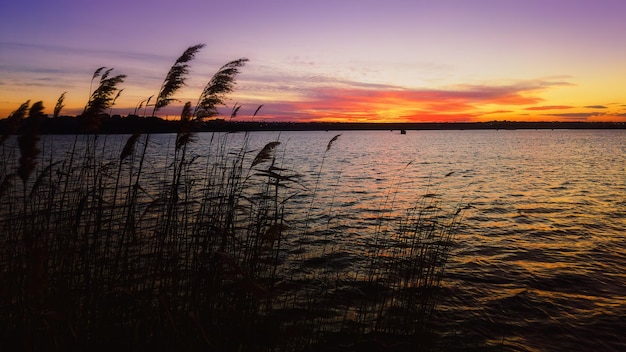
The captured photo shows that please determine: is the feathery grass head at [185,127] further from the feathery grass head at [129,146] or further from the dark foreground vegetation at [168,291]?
the feathery grass head at [129,146]

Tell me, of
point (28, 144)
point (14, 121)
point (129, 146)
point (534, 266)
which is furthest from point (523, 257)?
point (14, 121)

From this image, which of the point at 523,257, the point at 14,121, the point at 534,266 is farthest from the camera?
the point at 523,257

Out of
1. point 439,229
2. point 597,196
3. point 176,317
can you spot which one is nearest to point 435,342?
point 176,317

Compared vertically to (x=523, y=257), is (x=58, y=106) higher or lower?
higher

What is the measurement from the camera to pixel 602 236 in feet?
52.3

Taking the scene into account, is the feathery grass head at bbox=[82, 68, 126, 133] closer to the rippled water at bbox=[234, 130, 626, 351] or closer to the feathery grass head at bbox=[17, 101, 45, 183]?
the feathery grass head at bbox=[17, 101, 45, 183]

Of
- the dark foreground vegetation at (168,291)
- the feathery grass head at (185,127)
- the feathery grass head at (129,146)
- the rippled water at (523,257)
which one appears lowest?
the rippled water at (523,257)

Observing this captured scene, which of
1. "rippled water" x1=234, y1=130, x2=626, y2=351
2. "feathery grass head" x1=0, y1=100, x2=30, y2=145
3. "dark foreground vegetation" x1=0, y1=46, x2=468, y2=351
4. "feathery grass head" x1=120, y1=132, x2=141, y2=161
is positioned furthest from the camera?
"rippled water" x1=234, y1=130, x2=626, y2=351

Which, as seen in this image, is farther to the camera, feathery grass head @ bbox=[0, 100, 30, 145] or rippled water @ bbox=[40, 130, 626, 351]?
rippled water @ bbox=[40, 130, 626, 351]

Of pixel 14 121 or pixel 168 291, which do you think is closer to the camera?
pixel 14 121

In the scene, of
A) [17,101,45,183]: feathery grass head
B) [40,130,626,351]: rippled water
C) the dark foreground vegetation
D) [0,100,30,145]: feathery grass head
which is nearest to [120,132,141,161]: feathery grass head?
the dark foreground vegetation

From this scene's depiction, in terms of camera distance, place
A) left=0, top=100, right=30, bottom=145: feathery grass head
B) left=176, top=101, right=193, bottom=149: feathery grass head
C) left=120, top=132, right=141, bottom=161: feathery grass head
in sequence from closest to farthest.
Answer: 1. left=0, top=100, right=30, bottom=145: feathery grass head
2. left=120, top=132, right=141, bottom=161: feathery grass head
3. left=176, top=101, right=193, bottom=149: feathery grass head

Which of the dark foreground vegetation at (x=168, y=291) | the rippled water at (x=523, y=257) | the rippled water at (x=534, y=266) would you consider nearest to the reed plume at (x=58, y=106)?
the dark foreground vegetation at (x=168, y=291)

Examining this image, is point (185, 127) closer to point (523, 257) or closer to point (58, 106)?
point (58, 106)
